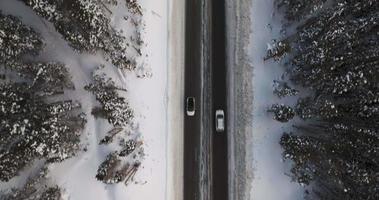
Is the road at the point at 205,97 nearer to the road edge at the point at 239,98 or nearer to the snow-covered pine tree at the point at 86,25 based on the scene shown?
the road edge at the point at 239,98

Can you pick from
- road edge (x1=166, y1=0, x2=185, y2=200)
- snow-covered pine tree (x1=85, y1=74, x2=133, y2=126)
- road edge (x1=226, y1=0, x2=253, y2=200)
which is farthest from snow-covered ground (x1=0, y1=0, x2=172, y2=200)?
road edge (x1=226, y1=0, x2=253, y2=200)

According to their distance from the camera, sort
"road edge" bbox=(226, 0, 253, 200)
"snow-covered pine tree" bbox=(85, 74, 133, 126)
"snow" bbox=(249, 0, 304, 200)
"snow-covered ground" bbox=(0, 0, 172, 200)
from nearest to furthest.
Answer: "snow-covered pine tree" bbox=(85, 74, 133, 126) < "snow-covered ground" bbox=(0, 0, 172, 200) < "snow" bbox=(249, 0, 304, 200) < "road edge" bbox=(226, 0, 253, 200)

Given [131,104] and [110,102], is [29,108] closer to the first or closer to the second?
[110,102]

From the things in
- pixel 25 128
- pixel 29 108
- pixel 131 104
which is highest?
pixel 131 104

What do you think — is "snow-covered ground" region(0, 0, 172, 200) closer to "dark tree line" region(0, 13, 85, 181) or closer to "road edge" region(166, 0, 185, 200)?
"road edge" region(166, 0, 185, 200)

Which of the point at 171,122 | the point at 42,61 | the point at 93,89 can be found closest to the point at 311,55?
the point at 171,122

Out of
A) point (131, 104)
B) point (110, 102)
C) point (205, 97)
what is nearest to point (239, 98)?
point (205, 97)
